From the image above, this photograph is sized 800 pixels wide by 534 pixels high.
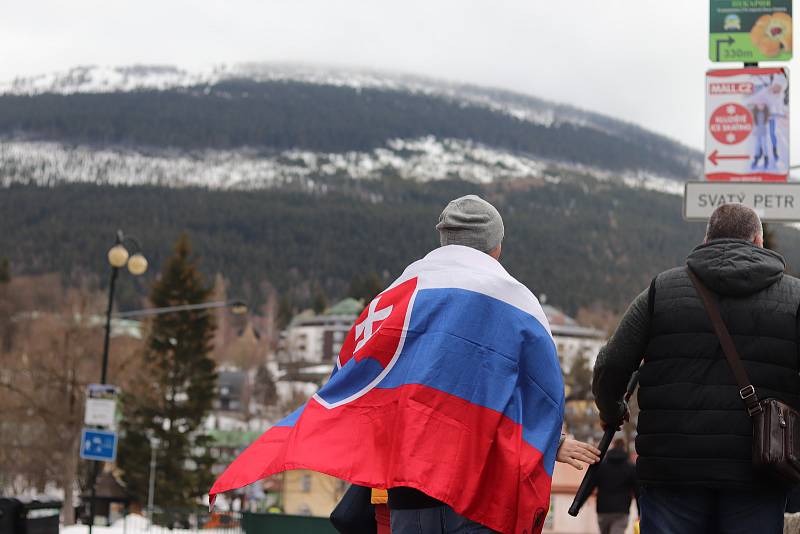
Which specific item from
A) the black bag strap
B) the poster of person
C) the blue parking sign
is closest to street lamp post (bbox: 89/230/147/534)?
the blue parking sign

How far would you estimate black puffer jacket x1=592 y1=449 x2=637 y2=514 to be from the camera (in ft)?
48.6

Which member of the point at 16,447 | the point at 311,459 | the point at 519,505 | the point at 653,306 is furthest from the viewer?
the point at 16,447

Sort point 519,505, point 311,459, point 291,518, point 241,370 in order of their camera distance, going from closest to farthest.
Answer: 1. point 519,505
2. point 311,459
3. point 291,518
4. point 241,370

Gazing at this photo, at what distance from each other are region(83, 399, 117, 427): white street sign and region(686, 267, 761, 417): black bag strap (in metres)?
22.8

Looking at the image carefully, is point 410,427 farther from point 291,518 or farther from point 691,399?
point 291,518

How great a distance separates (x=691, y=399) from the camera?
5.55 m

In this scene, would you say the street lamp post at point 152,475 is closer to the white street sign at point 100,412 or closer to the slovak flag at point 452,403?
the white street sign at point 100,412

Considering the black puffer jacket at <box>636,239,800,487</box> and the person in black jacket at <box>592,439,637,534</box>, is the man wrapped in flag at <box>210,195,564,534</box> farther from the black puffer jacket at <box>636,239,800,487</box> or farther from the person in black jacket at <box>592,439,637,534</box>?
the person in black jacket at <box>592,439,637,534</box>

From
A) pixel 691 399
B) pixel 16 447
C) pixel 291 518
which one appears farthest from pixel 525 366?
pixel 16 447

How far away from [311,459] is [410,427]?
442 mm

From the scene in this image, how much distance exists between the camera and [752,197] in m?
10.9

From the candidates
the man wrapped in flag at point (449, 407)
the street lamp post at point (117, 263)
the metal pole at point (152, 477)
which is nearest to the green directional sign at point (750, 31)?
the man wrapped in flag at point (449, 407)

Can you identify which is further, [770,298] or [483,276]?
[770,298]

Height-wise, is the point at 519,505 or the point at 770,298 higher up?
the point at 770,298
